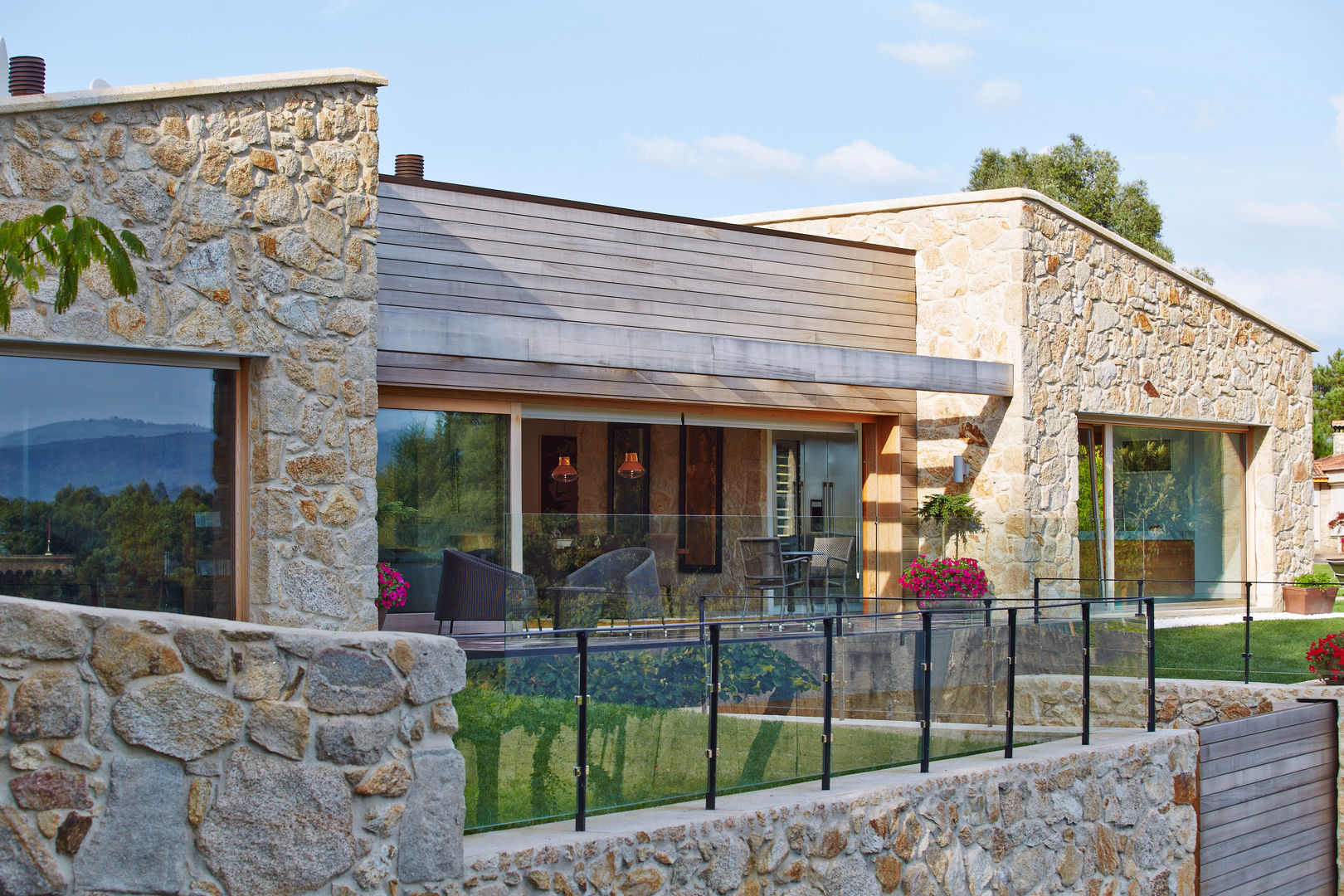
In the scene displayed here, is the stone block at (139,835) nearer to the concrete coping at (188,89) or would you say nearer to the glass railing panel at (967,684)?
the glass railing panel at (967,684)

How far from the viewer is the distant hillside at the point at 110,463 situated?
25.8 ft

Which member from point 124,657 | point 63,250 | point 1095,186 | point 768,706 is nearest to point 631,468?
point 768,706

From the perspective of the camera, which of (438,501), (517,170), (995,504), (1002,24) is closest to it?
(438,501)

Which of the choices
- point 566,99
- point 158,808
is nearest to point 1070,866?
point 158,808

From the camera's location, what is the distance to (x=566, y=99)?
23.8 metres

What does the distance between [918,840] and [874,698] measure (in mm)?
805

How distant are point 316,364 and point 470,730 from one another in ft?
14.2

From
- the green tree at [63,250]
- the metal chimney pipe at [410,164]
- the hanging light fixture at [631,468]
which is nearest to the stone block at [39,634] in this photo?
the green tree at [63,250]

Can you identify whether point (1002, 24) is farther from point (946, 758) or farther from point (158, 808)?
point (158, 808)

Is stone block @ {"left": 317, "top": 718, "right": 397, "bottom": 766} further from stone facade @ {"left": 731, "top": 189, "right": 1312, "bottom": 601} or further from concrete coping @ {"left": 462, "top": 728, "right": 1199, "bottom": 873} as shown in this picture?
stone facade @ {"left": 731, "top": 189, "right": 1312, "bottom": 601}

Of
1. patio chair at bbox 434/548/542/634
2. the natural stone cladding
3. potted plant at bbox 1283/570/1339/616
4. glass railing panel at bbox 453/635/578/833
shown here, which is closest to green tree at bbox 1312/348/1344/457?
potted plant at bbox 1283/570/1339/616

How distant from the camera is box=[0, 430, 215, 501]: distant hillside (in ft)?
25.8

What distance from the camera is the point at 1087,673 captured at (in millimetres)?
7781

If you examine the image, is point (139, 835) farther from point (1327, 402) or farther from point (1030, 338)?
point (1327, 402)
